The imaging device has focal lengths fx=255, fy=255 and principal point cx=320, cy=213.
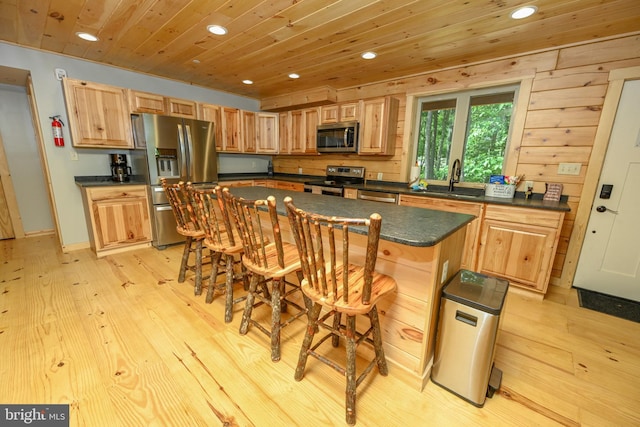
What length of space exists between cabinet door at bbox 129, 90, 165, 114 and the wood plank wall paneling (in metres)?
4.03

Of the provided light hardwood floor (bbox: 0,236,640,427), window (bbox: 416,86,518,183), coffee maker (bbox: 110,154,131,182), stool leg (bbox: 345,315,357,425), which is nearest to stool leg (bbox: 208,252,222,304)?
light hardwood floor (bbox: 0,236,640,427)

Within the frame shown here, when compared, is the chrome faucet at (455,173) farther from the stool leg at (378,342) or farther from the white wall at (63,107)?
the white wall at (63,107)

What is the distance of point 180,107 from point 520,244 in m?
4.73

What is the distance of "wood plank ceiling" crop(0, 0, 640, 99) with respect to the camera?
199cm

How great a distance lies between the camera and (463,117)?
3.35m

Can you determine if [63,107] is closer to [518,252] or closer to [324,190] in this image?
[324,190]

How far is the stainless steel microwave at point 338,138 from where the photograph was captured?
12.8 feet

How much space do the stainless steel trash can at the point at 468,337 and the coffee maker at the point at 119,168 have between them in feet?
13.5

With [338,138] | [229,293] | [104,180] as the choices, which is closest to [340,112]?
[338,138]

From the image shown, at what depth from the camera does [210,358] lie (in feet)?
5.45

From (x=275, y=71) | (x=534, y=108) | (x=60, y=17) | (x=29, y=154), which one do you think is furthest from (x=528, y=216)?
(x=29, y=154)

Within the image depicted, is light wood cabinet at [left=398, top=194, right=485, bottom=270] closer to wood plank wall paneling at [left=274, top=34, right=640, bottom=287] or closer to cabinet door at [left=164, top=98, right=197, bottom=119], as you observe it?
wood plank wall paneling at [left=274, top=34, right=640, bottom=287]

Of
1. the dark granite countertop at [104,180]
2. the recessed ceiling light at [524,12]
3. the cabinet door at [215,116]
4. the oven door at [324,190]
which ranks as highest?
the recessed ceiling light at [524,12]

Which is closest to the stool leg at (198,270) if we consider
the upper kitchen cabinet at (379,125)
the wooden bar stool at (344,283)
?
the wooden bar stool at (344,283)
